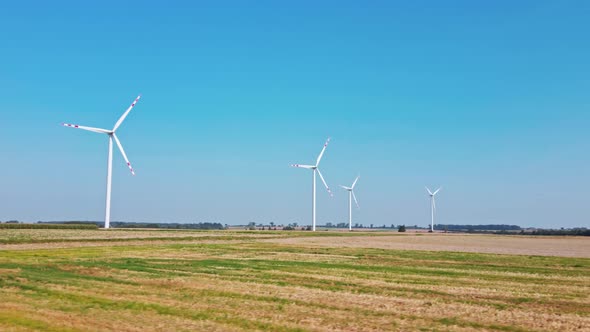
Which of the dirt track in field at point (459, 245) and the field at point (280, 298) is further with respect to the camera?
the dirt track in field at point (459, 245)

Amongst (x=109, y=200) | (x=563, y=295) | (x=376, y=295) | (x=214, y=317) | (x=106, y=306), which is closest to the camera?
(x=214, y=317)

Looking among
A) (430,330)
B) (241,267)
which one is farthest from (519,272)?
(430,330)

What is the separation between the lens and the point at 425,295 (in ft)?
76.8

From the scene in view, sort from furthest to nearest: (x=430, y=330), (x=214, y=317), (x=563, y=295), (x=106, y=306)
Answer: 1. (x=563, y=295)
2. (x=106, y=306)
3. (x=214, y=317)
4. (x=430, y=330)

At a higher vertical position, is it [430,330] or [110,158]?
[110,158]

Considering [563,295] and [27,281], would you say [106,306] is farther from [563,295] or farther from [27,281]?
[563,295]

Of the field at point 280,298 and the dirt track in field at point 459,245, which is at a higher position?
the field at point 280,298

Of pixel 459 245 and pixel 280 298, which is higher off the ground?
pixel 280 298

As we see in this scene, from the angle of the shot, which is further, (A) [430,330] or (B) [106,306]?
(B) [106,306]

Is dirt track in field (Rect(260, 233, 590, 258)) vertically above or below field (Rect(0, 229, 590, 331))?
below

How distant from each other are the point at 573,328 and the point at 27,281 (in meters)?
22.5

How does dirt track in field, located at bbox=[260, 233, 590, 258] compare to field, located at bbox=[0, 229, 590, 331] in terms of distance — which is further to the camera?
dirt track in field, located at bbox=[260, 233, 590, 258]

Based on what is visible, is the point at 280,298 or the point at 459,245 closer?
the point at 280,298

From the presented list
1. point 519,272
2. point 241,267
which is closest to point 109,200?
point 241,267
